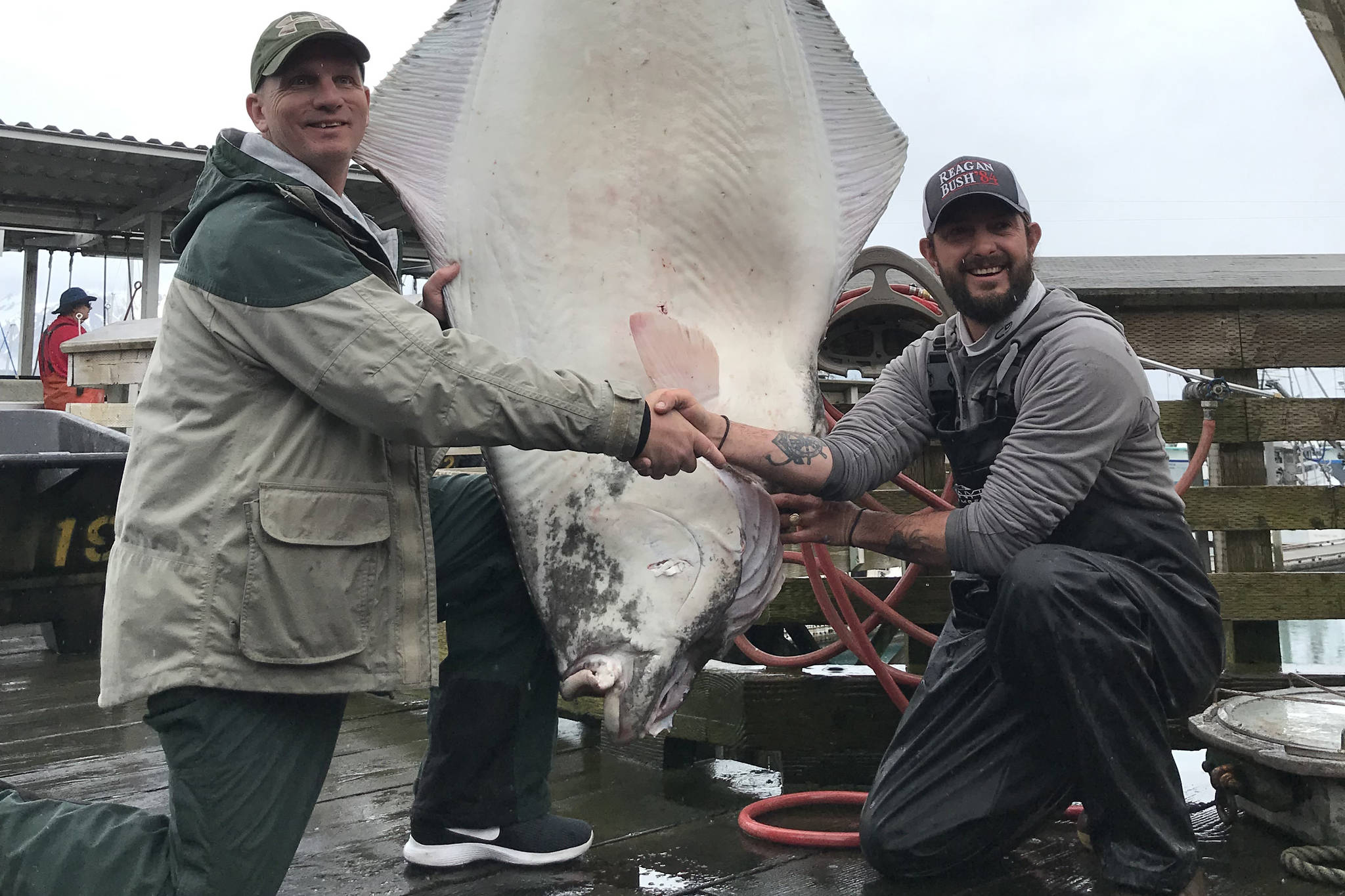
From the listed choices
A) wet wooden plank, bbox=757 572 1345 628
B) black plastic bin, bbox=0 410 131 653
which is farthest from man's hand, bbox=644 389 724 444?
black plastic bin, bbox=0 410 131 653

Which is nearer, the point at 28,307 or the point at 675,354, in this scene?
the point at 675,354

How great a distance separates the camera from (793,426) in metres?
1.64

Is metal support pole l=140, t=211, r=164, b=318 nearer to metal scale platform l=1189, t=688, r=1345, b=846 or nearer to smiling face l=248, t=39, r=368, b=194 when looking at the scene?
smiling face l=248, t=39, r=368, b=194

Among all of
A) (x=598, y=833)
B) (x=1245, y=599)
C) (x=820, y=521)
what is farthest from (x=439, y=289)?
(x=1245, y=599)

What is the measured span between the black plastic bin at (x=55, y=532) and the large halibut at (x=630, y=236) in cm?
298

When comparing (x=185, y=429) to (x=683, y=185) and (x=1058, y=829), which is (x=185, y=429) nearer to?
(x=683, y=185)

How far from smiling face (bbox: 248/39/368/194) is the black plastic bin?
9.19ft

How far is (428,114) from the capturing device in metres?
1.61

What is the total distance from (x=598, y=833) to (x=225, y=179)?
4.93 feet

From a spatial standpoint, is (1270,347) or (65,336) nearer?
(1270,347)

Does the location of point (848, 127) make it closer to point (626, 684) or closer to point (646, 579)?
point (646, 579)

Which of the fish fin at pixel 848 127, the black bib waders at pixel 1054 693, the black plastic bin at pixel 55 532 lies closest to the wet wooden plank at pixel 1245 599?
the black bib waders at pixel 1054 693

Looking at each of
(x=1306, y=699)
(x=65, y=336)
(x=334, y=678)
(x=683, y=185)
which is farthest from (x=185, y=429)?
(x=65, y=336)

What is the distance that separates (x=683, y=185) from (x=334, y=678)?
95 centimetres
